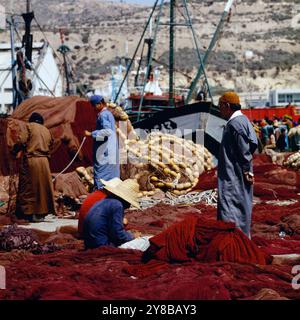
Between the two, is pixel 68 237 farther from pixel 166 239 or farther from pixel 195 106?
pixel 195 106

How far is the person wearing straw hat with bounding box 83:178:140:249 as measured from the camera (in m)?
7.32

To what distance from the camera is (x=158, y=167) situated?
13898 millimetres

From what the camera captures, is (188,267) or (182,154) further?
(182,154)

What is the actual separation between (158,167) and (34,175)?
2.97 m

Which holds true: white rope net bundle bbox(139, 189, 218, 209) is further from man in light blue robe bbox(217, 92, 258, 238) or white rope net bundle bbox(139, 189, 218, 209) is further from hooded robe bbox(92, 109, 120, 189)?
man in light blue robe bbox(217, 92, 258, 238)

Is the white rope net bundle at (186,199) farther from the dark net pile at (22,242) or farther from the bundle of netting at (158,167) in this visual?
the dark net pile at (22,242)

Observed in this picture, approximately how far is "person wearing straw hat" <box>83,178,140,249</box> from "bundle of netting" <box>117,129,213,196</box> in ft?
19.6

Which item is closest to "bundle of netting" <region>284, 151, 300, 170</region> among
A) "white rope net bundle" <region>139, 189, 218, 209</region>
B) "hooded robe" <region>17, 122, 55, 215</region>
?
"white rope net bundle" <region>139, 189, 218, 209</region>

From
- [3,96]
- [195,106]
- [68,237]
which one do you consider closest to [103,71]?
[3,96]

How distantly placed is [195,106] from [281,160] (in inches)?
94.1

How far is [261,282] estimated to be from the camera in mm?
5945

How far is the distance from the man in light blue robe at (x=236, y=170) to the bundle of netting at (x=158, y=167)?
5732 millimetres

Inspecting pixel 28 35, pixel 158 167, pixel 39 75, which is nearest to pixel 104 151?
pixel 158 167

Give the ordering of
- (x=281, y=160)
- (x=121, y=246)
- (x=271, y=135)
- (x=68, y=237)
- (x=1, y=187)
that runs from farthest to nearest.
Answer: (x=271, y=135) < (x=281, y=160) < (x=1, y=187) < (x=68, y=237) < (x=121, y=246)
